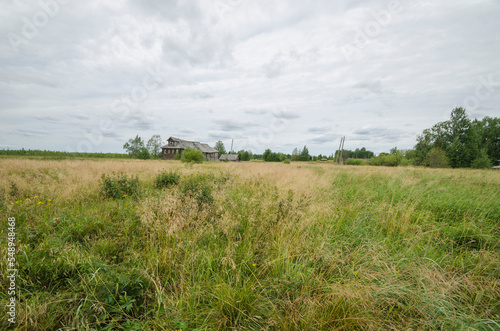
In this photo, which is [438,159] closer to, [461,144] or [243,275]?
[461,144]

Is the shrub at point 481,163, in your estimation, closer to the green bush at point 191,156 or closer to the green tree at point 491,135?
the green tree at point 491,135

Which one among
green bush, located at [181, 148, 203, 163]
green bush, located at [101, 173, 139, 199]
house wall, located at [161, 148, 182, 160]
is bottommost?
green bush, located at [101, 173, 139, 199]

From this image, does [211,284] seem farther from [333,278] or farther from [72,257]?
[72,257]

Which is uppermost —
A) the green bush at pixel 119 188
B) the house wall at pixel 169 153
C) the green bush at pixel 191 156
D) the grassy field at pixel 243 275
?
the house wall at pixel 169 153

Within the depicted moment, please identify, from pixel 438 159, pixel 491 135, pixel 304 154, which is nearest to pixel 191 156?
pixel 304 154

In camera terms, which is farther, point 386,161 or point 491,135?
point 386,161

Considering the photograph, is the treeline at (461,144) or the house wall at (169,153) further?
the house wall at (169,153)

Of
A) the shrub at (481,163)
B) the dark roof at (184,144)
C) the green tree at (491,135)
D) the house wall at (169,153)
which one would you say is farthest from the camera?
the dark roof at (184,144)

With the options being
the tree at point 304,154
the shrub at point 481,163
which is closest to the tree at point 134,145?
the tree at point 304,154

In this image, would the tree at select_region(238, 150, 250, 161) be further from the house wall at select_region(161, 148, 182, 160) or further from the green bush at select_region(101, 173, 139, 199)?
the green bush at select_region(101, 173, 139, 199)

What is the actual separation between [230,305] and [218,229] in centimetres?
129

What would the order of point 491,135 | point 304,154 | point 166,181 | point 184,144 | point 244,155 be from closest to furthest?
point 166,181 → point 491,135 → point 184,144 → point 304,154 → point 244,155

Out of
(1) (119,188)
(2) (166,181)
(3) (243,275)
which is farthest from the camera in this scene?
(2) (166,181)

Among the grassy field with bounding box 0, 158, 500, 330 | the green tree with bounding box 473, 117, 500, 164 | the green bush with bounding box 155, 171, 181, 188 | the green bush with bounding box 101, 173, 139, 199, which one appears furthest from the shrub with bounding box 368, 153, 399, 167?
the green bush with bounding box 101, 173, 139, 199
